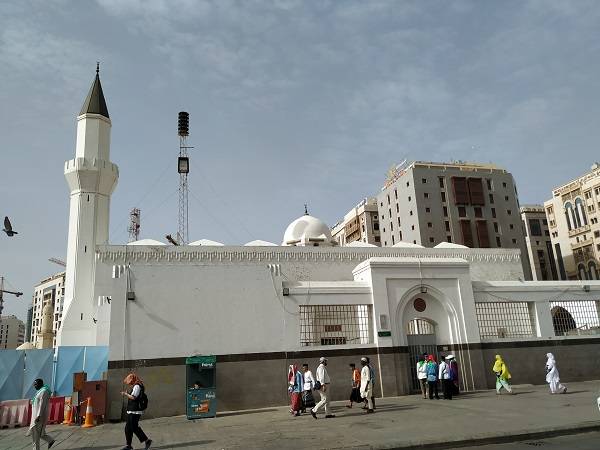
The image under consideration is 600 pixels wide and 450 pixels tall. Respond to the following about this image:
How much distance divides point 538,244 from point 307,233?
187 ft

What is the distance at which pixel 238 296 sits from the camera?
17828 millimetres

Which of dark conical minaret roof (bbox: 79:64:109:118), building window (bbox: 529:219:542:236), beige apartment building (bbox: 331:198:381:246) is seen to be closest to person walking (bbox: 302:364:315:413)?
dark conical minaret roof (bbox: 79:64:109:118)

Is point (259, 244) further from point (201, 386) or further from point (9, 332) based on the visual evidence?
point (9, 332)

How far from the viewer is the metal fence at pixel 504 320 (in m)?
20.4

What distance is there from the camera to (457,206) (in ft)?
217

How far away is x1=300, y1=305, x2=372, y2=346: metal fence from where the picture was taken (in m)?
18.3

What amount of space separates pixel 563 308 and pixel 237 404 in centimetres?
1518

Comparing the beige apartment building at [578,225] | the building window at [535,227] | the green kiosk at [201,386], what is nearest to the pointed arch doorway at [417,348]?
the green kiosk at [201,386]

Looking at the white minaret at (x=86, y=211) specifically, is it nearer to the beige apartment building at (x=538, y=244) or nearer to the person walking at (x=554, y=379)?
the person walking at (x=554, y=379)

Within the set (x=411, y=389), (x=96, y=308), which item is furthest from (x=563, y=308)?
(x=96, y=308)

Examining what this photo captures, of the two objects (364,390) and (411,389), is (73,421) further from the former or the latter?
(411,389)

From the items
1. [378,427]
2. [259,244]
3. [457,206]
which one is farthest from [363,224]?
[378,427]

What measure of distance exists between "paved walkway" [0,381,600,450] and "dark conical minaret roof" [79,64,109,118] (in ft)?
79.1

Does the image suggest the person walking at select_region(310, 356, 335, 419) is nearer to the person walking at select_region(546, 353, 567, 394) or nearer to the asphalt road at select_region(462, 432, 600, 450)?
the asphalt road at select_region(462, 432, 600, 450)
